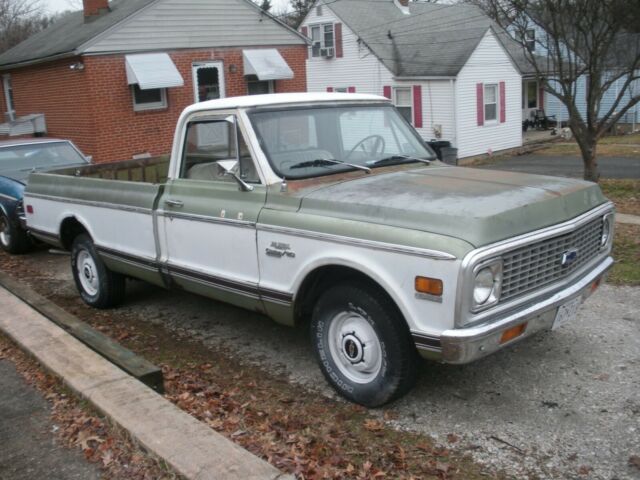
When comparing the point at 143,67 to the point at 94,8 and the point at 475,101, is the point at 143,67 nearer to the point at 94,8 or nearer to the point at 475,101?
the point at 94,8

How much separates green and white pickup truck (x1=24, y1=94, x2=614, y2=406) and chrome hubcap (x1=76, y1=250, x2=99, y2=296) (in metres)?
0.57

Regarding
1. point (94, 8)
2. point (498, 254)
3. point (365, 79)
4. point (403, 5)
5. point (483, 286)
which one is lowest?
point (483, 286)

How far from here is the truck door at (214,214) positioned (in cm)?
484

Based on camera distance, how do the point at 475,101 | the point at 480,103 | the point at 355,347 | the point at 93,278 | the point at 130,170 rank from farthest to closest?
the point at 480,103 < the point at 475,101 < the point at 130,170 < the point at 93,278 < the point at 355,347

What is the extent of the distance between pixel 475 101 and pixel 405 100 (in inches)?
101

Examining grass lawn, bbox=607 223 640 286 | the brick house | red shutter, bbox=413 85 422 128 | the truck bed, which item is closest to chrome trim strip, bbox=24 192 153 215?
the truck bed

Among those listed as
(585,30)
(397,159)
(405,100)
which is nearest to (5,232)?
(397,159)

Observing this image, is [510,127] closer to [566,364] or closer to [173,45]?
[173,45]

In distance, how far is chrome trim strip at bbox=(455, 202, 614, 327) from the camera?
353 cm

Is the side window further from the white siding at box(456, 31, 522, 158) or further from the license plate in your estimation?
the white siding at box(456, 31, 522, 158)

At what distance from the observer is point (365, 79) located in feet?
86.9

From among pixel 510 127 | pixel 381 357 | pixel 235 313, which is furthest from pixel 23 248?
pixel 510 127

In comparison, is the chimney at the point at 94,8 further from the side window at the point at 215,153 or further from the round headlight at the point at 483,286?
the round headlight at the point at 483,286

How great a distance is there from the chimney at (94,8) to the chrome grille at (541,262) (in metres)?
Result: 16.1
